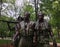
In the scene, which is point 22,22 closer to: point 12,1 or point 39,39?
point 39,39

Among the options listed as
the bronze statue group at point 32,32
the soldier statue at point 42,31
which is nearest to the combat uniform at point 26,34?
the bronze statue group at point 32,32

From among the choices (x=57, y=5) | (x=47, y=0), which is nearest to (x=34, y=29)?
(x=57, y=5)

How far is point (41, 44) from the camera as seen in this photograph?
209 inches

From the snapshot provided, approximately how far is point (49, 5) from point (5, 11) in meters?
19.7

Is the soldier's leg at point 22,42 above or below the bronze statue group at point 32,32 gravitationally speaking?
below

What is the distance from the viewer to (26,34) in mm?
→ 5262

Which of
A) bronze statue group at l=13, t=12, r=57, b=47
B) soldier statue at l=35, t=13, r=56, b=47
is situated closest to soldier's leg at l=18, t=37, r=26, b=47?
bronze statue group at l=13, t=12, r=57, b=47

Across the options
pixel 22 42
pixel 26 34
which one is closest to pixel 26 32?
pixel 26 34

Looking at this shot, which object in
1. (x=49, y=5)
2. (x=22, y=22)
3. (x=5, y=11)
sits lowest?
(x=5, y=11)

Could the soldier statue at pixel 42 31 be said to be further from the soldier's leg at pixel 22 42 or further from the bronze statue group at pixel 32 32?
the soldier's leg at pixel 22 42

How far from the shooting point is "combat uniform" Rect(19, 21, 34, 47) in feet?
17.2

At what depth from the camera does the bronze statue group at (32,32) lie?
5.24 meters

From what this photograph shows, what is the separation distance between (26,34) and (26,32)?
39mm

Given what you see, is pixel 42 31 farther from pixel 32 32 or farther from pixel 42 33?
pixel 32 32
